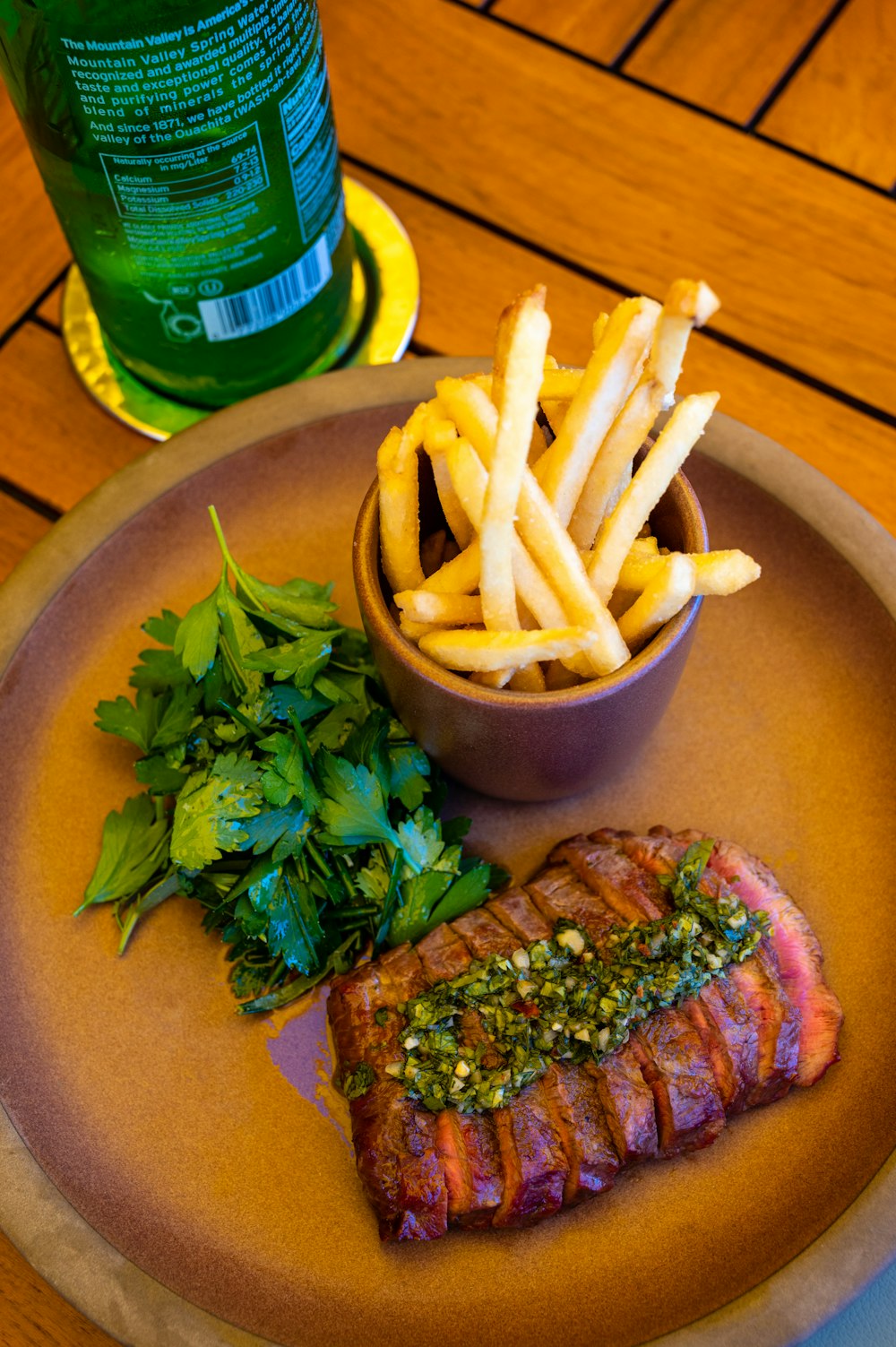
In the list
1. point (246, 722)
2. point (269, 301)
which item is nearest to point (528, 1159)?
point (246, 722)

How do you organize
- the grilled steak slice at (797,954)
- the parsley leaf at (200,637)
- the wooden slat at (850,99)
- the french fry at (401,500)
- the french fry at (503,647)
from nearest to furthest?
1. the french fry at (503,647)
2. the french fry at (401,500)
3. the grilled steak slice at (797,954)
4. the parsley leaf at (200,637)
5. the wooden slat at (850,99)

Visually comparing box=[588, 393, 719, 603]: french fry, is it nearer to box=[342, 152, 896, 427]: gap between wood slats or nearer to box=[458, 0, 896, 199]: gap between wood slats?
box=[342, 152, 896, 427]: gap between wood slats

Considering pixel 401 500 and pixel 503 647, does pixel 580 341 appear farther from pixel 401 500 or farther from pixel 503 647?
pixel 503 647

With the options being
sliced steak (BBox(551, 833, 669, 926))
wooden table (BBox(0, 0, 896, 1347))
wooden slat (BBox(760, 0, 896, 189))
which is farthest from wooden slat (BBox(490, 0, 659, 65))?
sliced steak (BBox(551, 833, 669, 926))

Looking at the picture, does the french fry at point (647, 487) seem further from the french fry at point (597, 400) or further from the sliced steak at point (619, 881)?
the sliced steak at point (619, 881)

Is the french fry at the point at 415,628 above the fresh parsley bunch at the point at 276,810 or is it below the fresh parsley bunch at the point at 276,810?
above

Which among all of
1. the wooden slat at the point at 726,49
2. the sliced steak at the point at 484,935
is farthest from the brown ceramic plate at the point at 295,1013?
the wooden slat at the point at 726,49
